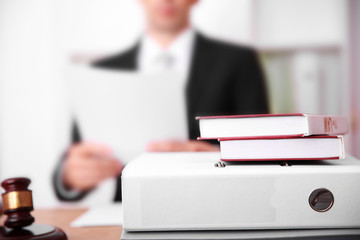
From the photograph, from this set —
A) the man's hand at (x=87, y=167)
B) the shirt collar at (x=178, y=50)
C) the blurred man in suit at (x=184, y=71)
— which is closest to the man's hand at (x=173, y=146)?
the blurred man in suit at (x=184, y=71)

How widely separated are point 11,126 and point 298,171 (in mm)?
993

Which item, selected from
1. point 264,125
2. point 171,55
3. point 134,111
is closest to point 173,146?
point 134,111

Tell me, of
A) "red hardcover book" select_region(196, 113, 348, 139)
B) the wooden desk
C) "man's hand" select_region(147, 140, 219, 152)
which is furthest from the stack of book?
"man's hand" select_region(147, 140, 219, 152)

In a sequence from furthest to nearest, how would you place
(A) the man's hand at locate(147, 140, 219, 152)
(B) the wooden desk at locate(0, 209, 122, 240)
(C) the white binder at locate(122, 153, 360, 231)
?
1. (A) the man's hand at locate(147, 140, 219, 152)
2. (B) the wooden desk at locate(0, 209, 122, 240)
3. (C) the white binder at locate(122, 153, 360, 231)

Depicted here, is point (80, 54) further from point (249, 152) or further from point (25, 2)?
point (249, 152)

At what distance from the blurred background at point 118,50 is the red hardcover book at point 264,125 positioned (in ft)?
2.05

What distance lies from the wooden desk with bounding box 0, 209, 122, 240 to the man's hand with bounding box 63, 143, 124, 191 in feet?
0.97

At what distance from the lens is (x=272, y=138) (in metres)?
0.56

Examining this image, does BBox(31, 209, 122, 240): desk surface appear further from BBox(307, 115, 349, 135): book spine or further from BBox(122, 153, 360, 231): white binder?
BBox(307, 115, 349, 135): book spine

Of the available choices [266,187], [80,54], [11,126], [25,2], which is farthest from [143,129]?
[266,187]

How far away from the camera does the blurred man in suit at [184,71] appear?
3.85ft

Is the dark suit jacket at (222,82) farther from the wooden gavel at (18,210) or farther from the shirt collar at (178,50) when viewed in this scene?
the wooden gavel at (18,210)

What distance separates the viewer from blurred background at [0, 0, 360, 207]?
3.86 ft

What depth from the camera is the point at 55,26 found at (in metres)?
1.22
